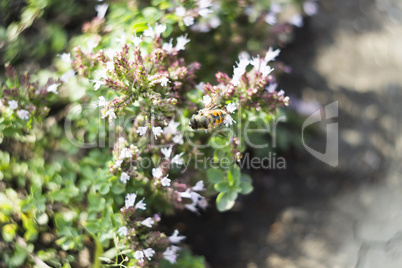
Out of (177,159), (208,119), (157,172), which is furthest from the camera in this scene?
(177,159)

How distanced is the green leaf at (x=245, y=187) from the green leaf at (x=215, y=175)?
Result: 124mm

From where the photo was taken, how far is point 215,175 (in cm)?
230

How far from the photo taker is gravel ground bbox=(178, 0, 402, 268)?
9.98 ft

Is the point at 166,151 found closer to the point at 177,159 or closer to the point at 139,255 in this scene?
the point at 177,159

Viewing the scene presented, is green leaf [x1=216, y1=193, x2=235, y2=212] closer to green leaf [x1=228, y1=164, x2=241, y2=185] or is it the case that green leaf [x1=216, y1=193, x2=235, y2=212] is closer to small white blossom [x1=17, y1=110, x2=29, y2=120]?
green leaf [x1=228, y1=164, x2=241, y2=185]

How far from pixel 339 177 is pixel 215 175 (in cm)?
156

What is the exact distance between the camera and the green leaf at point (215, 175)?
A: 2285mm

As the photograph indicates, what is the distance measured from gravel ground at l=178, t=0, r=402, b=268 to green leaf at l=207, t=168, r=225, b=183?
0.93m

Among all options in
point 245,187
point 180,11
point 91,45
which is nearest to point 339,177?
point 245,187

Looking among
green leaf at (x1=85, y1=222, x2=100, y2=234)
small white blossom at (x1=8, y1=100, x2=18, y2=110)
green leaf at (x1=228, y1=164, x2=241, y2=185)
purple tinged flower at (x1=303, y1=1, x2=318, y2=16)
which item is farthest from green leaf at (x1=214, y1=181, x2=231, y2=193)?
purple tinged flower at (x1=303, y1=1, x2=318, y2=16)

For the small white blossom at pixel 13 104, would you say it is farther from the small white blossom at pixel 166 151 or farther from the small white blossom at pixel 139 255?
the small white blossom at pixel 139 255

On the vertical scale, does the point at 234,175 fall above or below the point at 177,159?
below

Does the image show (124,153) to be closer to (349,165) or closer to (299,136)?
(299,136)

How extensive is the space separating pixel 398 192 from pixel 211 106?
2144 mm
